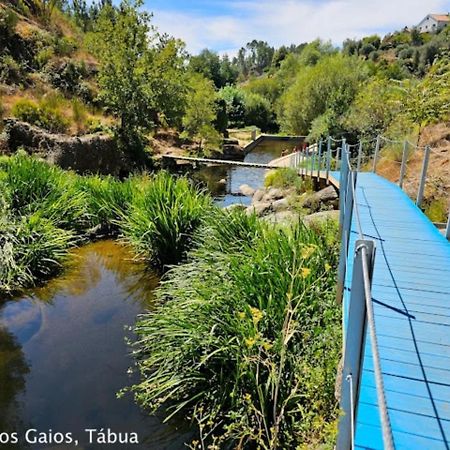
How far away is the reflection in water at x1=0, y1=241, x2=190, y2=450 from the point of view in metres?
3.95

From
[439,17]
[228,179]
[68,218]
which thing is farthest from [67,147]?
[439,17]

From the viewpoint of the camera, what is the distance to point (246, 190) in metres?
17.7

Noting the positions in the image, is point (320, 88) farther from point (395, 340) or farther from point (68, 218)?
point (395, 340)

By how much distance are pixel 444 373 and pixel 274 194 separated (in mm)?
10061

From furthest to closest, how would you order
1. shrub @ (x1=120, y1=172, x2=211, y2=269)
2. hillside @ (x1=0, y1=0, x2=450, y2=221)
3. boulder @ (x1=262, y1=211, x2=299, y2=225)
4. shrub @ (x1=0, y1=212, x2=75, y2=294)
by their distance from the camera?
hillside @ (x1=0, y1=0, x2=450, y2=221) < shrub @ (x1=120, y1=172, x2=211, y2=269) < shrub @ (x1=0, y1=212, x2=75, y2=294) < boulder @ (x1=262, y1=211, x2=299, y2=225)

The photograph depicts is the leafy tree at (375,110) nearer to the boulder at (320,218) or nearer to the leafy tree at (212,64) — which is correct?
the boulder at (320,218)

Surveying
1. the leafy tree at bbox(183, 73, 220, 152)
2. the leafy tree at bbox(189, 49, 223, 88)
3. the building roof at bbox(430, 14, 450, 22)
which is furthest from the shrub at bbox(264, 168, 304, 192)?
the building roof at bbox(430, 14, 450, 22)

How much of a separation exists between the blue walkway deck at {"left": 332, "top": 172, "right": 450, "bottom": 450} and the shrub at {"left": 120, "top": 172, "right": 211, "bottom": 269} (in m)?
3.12

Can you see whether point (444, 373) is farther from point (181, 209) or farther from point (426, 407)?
point (181, 209)

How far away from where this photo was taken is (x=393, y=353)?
2.65 meters

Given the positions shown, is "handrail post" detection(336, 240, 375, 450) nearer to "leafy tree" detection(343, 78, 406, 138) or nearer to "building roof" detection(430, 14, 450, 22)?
"leafy tree" detection(343, 78, 406, 138)

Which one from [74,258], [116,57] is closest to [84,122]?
[116,57]

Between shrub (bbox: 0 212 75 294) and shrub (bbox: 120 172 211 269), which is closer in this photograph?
shrub (bbox: 0 212 75 294)

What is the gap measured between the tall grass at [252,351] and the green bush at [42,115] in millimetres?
13202
